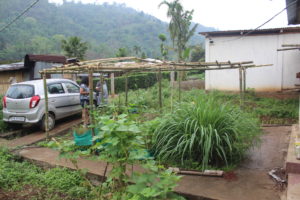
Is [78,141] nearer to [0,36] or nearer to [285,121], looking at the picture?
[285,121]

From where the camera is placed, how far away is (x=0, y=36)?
24969mm

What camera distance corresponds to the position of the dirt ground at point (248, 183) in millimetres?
3096

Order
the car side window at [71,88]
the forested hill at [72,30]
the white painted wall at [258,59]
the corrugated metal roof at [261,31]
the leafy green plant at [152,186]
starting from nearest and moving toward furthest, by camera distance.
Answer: the leafy green plant at [152,186] → the car side window at [71,88] → the corrugated metal roof at [261,31] → the white painted wall at [258,59] → the forested hill at [72,30]

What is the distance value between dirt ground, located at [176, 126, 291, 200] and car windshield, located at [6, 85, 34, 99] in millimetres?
5114

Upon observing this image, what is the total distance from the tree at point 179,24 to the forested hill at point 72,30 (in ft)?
39.3

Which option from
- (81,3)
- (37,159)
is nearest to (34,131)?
(37,159)

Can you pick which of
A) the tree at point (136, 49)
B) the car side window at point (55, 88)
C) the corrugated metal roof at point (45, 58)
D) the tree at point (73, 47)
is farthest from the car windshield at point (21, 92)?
→ the tree at point (136, 49)

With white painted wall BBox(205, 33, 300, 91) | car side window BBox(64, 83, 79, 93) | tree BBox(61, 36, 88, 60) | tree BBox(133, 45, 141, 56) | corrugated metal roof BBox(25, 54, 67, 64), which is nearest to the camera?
car side window BBox(64, 83, 79, 93)

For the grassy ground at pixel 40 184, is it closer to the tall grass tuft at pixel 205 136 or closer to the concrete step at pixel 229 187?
the concrete step at pixel 229 187

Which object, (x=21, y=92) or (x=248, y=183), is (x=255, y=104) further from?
(x=21, y=92)

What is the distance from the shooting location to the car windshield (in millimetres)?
6789

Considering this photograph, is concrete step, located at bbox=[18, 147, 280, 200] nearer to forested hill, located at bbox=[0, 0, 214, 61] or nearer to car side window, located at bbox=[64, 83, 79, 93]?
car side window, located at bbox=[64, 83, 79, 93]

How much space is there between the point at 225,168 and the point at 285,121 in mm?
4577

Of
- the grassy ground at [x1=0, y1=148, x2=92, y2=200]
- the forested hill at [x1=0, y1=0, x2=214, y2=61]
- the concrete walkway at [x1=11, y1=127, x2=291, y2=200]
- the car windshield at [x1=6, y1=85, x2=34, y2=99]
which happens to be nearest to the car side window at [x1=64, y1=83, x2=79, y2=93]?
the car windshield at [x1=6, y1=85, x2=34, y2=99]
